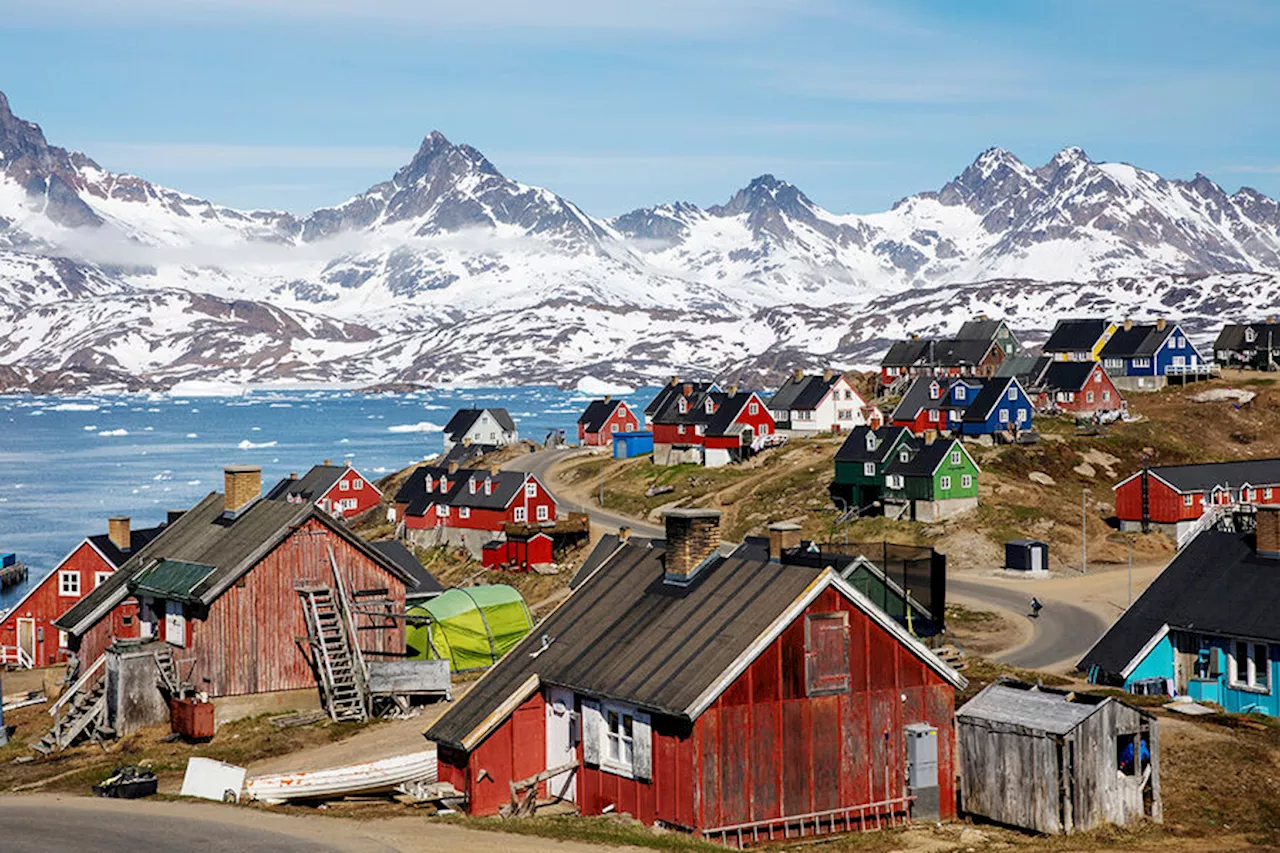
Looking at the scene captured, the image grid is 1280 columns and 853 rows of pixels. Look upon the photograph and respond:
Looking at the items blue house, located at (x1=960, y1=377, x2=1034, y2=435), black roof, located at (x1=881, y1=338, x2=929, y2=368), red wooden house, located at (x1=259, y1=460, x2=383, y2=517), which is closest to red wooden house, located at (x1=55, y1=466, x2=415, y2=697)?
red wooden house, located at (x1=259, y1=460, x2=383, y2=517)

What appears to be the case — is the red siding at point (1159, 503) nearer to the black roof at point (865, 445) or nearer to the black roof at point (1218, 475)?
the black roof at point (1218, 475)

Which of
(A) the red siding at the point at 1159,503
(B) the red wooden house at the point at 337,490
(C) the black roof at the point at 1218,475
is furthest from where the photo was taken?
(B) the red wooden house at the point at 337,490

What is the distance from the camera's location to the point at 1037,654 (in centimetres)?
5875

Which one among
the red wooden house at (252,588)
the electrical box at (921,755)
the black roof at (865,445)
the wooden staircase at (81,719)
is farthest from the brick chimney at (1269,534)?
the black roof at (865,445)

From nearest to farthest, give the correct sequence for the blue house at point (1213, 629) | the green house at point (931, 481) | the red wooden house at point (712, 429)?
1. the blue house at point (1213, 629)
2. the green house at point (931, 481)
3. the red wooden house at point (712, 429)

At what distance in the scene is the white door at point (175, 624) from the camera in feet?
152

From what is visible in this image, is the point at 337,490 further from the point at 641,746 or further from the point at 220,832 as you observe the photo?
the point at 220,832

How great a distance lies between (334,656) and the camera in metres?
46.7

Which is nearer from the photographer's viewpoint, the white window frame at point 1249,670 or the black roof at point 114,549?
the white window frame at point 1249,670

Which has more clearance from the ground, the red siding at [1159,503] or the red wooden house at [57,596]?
the red siding at [1159,503]

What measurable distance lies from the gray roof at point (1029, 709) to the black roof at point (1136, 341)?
113486 mm

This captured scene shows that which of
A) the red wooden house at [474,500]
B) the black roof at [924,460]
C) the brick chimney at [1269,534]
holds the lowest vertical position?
the brick chimney at [1269,534]

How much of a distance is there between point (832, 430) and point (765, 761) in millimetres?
103815

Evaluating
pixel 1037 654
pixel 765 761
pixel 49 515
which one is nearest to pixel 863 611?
pixel 765 761
